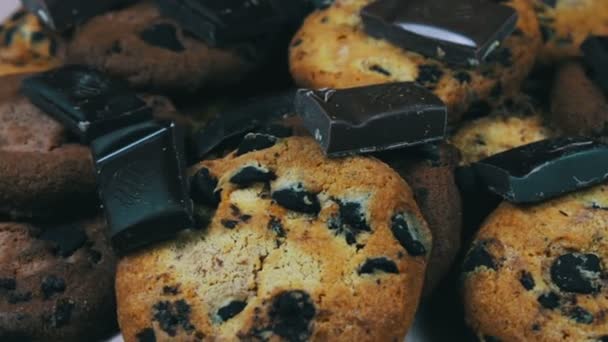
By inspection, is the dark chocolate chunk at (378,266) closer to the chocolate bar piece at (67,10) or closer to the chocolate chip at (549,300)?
the chocolate chip at (549,300)

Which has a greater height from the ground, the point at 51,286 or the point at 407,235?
the point at 407,235

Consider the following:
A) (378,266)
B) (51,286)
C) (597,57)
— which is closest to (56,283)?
(51,286)

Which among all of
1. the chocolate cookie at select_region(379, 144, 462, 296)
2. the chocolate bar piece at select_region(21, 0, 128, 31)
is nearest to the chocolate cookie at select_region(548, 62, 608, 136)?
the chocolate cookie at select_region(379, 144, 462, 296)

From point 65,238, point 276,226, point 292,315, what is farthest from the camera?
point 65,238

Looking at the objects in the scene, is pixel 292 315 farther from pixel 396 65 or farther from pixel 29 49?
pixel 29 49

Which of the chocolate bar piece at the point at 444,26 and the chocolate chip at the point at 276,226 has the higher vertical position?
the chocolate bar piece at the point at 444,26

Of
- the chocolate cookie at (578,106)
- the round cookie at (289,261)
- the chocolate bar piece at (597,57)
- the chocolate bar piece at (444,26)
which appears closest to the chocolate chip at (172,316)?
the round cookie at (289,261)
